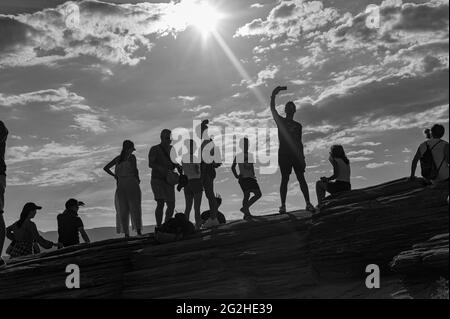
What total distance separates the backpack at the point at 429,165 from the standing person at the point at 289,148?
380cm

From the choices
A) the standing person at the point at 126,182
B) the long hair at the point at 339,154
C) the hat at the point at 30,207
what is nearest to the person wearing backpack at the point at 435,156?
the long hair at the point at 339,154

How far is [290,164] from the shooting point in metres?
16.3

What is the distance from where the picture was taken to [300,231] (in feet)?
52.5

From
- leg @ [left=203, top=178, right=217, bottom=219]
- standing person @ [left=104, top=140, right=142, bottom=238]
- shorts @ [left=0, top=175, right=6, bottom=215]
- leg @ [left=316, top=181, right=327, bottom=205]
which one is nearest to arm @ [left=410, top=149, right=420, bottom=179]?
leg @ [left=316, top=181, right=327, bottom=205]

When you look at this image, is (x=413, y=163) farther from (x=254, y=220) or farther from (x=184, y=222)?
(x=184, y=222)

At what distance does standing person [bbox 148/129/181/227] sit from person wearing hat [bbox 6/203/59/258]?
3633 mm

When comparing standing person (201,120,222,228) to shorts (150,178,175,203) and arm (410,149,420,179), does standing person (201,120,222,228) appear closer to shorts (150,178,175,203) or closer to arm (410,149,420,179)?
shorts (150,178,175,203)

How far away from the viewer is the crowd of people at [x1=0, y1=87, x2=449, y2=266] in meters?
16.3

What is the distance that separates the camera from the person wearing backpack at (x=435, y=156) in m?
13.2

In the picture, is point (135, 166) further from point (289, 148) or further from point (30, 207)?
point (289, 148)

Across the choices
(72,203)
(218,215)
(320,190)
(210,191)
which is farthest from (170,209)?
(320,190)

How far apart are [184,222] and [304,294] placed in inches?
182

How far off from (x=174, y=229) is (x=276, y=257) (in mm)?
3374

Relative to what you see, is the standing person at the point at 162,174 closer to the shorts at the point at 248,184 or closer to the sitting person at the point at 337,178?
the shorts at the point at 248,184
